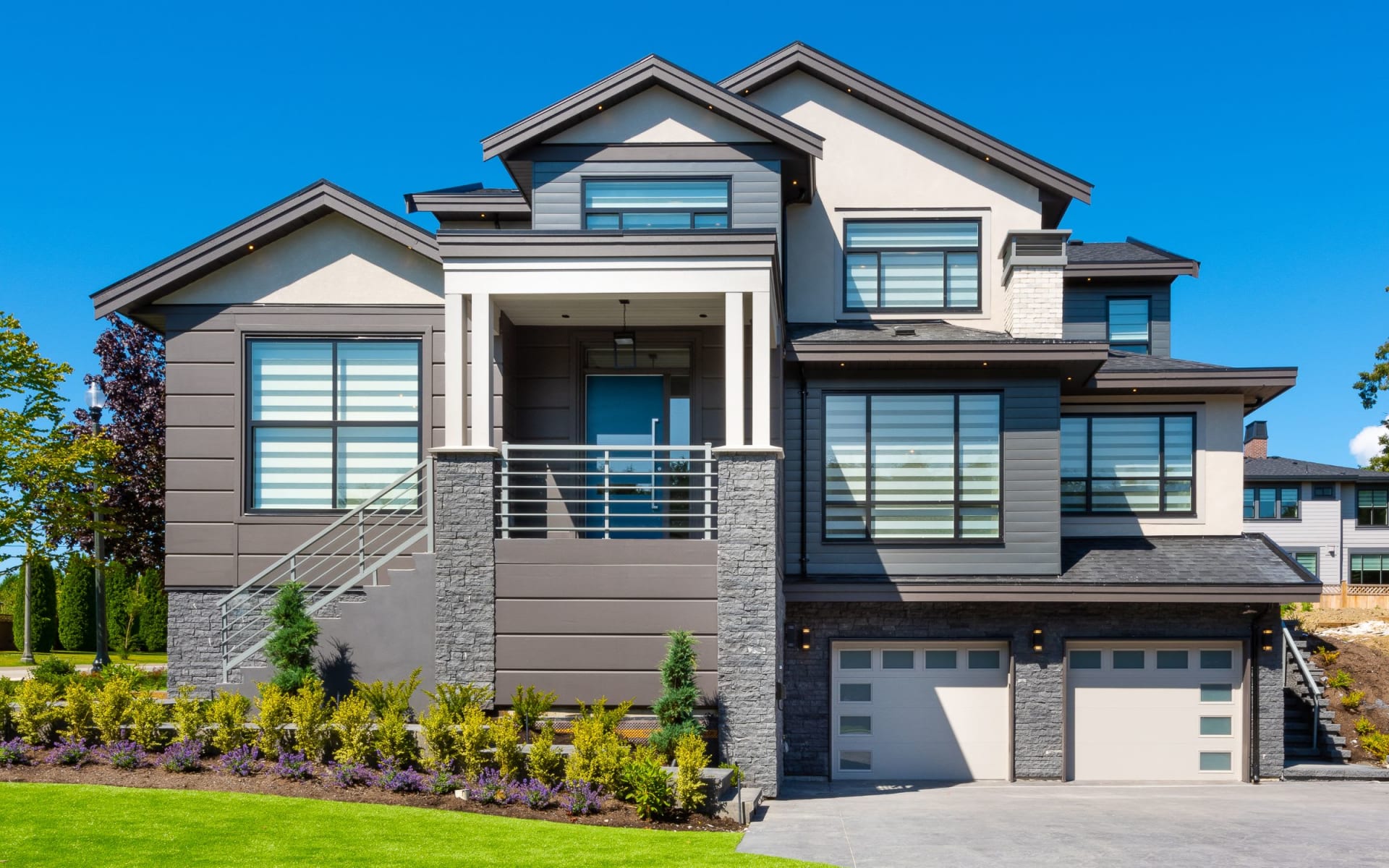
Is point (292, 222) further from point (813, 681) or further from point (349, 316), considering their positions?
point (813, 681)

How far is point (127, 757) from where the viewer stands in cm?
986

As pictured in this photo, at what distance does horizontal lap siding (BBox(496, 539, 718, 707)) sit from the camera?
10.8 m

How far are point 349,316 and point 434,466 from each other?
9.74 feet

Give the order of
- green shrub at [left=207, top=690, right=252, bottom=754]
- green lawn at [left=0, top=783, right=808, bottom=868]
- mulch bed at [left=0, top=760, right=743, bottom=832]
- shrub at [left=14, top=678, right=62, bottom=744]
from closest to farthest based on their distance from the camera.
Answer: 1. green lawn at [left=0, top=783, right=808, bottom=868]
2. mulch bed at [left=0, top=760, right=743, bottom=832]
3. green shrub at [left=207, top=690, right=252, bottom=754]
4. shrub at [left=14, top=678, right=62, bottom=744]

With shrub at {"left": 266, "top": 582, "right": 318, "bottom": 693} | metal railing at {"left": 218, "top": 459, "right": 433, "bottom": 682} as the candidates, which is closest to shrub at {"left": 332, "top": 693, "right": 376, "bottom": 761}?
shrub at {"left": 266, "top": 582, "right": 318, "bottom": 693}

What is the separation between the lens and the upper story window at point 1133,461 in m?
15.1

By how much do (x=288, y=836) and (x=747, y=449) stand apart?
5477 millimetres

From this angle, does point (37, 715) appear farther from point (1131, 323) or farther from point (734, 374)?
point (1131, 323)

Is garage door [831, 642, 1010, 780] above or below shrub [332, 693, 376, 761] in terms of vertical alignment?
below

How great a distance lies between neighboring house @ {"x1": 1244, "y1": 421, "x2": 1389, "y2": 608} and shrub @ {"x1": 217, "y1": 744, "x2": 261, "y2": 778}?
3482cm

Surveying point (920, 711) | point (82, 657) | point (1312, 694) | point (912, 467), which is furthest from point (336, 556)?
point (82, 657)

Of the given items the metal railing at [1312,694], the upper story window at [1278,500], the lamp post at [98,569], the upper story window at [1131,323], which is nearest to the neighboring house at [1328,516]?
the upper story window at [1278,500]

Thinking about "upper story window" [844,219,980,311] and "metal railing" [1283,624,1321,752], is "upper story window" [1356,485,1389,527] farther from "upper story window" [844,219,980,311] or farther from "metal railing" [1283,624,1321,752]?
"upper story window" [844,219,980,311]

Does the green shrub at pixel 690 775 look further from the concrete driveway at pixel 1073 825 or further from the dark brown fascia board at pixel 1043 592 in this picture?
the dark brown fascia board at pixel 1043 592
